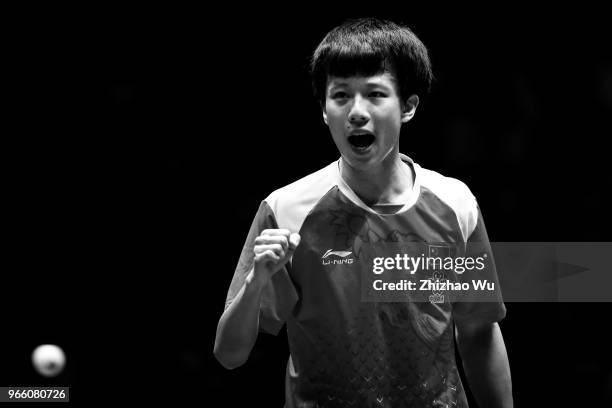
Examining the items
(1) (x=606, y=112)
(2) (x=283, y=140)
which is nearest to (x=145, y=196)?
(2) (x=283, y=140)

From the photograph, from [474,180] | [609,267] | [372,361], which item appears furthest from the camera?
[474,180]

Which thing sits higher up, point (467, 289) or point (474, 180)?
point (474, 180)

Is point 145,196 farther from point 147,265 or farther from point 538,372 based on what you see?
point 538,372

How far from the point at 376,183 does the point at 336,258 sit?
166mm

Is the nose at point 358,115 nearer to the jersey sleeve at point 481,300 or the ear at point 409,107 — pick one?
Answer: the ear at point 409,107

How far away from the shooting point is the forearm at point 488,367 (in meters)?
2.01

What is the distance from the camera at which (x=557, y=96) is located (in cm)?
270

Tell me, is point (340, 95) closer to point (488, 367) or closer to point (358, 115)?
point (358, 115)

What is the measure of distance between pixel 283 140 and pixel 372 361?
2.95 feet

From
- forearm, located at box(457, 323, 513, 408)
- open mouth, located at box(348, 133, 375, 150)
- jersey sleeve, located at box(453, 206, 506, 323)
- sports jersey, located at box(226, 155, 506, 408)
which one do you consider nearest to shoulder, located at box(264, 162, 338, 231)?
sports jersey, located at box(226, 155, 506, 408)

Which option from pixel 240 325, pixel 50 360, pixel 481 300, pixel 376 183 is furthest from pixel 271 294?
pixel 50 360

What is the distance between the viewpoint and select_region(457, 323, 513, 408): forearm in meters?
2.01

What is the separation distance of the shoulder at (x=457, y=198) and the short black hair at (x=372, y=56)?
0.55 ft

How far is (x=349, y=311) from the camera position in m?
1.91
